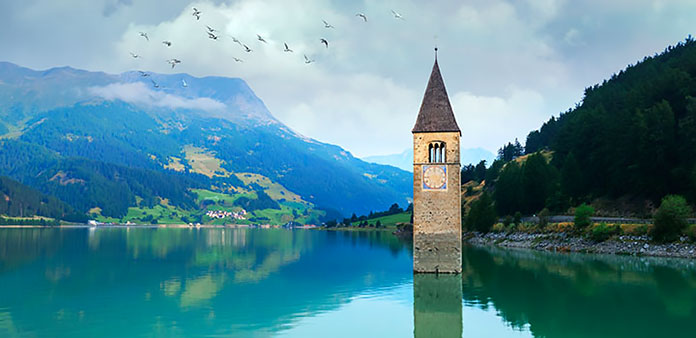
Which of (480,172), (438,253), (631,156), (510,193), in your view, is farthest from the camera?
(480,172)

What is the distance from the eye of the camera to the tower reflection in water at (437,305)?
25.3 metres

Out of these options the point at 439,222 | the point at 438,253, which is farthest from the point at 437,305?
the point at 439,222

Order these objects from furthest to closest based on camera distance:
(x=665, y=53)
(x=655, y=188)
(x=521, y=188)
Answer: (x=665, y=53)
(x=521, y=188)
(x=655, y=188)

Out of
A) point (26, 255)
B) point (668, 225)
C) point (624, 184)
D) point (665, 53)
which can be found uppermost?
point (665, 53)

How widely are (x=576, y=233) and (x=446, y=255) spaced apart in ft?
103

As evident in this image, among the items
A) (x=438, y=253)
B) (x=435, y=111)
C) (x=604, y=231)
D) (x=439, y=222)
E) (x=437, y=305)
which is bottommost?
(x=437, y=305)

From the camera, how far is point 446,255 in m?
41.6

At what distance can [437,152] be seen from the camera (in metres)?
43.0

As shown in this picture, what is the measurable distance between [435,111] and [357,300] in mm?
17592

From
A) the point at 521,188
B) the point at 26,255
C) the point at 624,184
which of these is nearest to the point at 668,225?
the point at 624,184

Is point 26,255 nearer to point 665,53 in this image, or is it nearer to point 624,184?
point 624,184

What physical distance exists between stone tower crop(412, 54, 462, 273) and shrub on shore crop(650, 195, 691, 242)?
24432 mm

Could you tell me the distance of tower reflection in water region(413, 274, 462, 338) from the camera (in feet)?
83.0

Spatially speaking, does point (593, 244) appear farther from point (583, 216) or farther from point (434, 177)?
point (434, 177)
